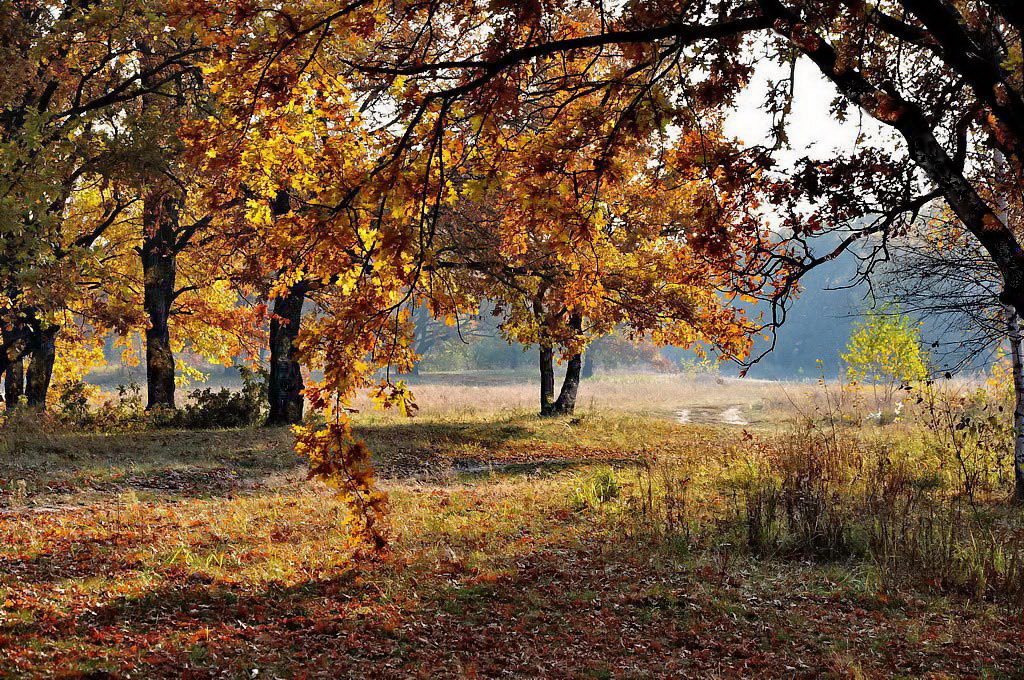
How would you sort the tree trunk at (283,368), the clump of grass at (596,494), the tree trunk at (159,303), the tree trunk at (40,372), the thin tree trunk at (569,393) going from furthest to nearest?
the thin tree trunk at (569,393) < the tree trunk at (40,372) < the tree trunk at (159,303) < the tree trunk at (283,368) < the clump of grass at (596,494)

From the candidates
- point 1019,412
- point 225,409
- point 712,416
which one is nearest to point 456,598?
point 1019,412

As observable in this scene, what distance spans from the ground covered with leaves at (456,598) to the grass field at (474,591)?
2cm

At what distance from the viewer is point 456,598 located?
6113mm

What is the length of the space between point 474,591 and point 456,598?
0.73 feet

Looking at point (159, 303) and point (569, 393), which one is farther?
point (569, 393)

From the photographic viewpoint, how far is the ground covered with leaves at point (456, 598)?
193 inches

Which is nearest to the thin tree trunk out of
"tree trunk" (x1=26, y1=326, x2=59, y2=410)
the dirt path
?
the dirt path

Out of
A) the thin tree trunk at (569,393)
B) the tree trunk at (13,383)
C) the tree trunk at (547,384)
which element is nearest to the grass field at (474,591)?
the tree trunk at (13,383)

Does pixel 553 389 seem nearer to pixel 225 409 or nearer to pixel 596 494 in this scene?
pixel 225 409

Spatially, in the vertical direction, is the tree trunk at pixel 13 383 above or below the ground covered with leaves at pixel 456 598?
above

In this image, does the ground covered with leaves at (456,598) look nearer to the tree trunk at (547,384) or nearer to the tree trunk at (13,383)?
the tree trunk at (13,383)

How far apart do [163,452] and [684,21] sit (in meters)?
12.7

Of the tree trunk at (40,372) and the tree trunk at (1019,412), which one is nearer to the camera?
the tree trunk at (1019,412)

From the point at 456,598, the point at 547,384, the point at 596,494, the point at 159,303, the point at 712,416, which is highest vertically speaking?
the point at 159,303
